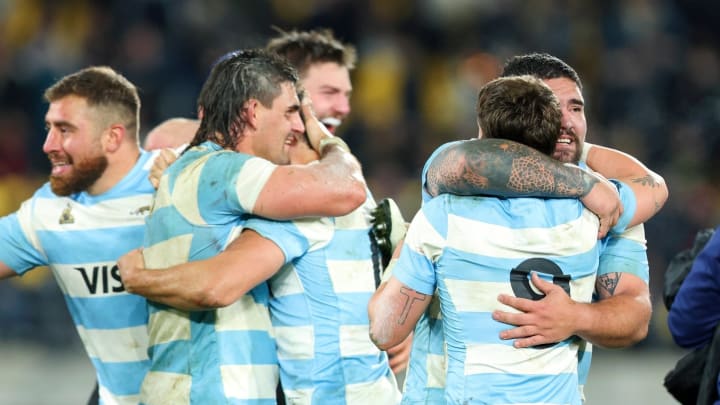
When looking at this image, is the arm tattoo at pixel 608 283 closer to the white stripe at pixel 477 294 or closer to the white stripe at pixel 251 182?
the white stripe at pixel 477 294

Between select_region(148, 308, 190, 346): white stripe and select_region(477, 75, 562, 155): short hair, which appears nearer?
select_region(477, 75, 562, 155): short hair

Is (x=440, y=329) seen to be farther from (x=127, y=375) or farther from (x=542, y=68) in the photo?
(x=127, y=375)

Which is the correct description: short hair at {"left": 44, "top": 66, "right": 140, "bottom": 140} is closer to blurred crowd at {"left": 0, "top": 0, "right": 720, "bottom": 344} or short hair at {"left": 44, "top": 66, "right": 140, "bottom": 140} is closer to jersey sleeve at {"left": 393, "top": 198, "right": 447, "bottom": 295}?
jersey sleeve at {"left": 393, "top": 198, "right": 447, "bottom": 295}

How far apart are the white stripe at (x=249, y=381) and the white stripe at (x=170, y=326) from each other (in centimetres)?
20

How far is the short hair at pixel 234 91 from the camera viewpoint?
159 inches

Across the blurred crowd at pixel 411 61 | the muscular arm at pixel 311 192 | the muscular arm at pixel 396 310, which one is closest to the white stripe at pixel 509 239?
the muscular arm at pixel 396 310

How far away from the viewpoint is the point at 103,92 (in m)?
4.58

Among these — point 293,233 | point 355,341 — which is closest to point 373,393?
point 355,341

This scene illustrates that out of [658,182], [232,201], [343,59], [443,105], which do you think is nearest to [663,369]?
[443,105]

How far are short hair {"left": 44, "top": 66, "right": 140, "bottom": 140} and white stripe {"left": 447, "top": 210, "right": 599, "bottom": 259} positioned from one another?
1.83m

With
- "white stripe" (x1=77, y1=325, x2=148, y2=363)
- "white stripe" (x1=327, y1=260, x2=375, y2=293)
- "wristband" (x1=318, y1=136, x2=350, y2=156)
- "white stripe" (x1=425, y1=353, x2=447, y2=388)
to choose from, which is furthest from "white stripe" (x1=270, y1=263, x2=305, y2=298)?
"white stripe" (x1=77, y1=325, x2=148, y2=363)

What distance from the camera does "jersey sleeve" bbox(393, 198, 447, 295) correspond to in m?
3.36

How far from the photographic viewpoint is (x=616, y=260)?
12.0 ft

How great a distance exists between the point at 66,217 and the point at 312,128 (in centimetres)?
107
